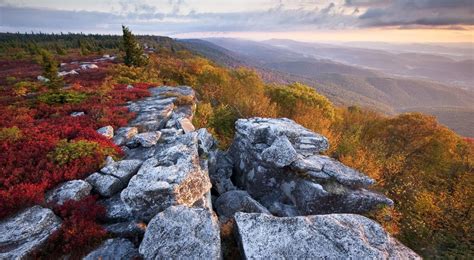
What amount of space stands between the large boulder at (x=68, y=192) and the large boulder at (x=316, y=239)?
216 inches

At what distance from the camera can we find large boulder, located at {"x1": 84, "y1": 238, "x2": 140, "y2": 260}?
6383mm

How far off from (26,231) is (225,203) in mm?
6353

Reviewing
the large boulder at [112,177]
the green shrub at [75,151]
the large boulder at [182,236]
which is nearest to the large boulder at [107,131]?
the green shrub at [75,151]

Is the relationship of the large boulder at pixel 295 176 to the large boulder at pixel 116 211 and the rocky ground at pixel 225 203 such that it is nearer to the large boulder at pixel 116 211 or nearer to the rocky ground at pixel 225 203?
the rocky ground at pixel 225 203

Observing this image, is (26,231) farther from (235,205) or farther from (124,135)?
(124,135)

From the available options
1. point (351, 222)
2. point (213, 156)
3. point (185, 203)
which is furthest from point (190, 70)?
point (351, 222)

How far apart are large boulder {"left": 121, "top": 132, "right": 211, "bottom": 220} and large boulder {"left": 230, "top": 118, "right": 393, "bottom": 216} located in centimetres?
368

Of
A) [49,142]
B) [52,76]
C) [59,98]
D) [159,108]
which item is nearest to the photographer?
[49,142]

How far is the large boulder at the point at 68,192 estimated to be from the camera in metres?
8.16

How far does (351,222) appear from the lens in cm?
686

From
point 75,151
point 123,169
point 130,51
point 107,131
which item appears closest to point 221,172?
point 123,169

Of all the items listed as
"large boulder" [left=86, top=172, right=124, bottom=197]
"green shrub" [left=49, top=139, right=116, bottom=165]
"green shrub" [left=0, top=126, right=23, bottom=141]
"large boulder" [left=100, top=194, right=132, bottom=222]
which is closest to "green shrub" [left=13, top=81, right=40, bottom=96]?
"green shrub" [left=0, top=126, right=23, bottom=141]

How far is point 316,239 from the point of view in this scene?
624 cm

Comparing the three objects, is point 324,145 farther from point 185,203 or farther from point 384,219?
point 185,203
